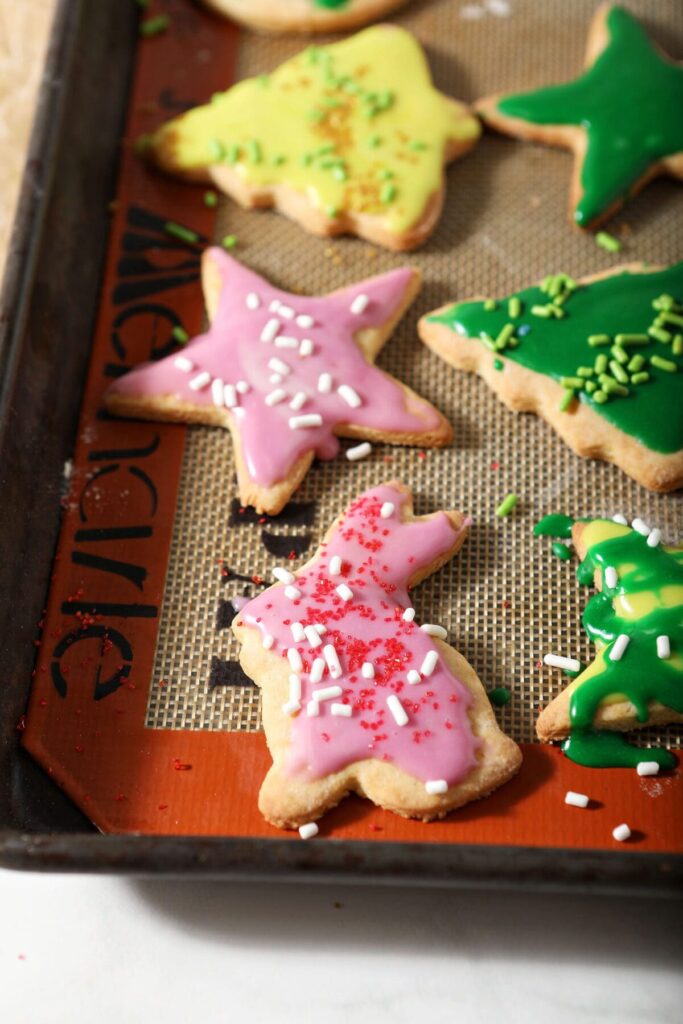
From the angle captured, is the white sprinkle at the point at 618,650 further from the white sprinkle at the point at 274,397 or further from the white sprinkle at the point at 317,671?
the white sprinkle at the point at 274,397

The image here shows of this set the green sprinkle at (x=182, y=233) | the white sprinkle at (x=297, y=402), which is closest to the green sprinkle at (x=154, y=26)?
the green sprinkle at (x=182, y=233)

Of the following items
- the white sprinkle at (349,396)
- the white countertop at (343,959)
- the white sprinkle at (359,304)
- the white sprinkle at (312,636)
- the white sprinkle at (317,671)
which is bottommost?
the white countertop at (343,959)

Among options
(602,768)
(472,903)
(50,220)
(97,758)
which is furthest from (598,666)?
(50,220)

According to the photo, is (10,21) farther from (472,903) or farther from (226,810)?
(472,903)

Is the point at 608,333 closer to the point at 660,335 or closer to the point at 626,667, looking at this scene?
the point at 660,335

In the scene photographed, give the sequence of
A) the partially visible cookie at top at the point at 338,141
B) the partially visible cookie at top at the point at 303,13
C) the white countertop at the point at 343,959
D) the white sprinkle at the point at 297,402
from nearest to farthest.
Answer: the white countertop at the point at 343,959
the white sprinkle at the point at 297,402
the partially visible cookie at top at the point at 338,141
the partially visible cookie at top at the point at 303,13

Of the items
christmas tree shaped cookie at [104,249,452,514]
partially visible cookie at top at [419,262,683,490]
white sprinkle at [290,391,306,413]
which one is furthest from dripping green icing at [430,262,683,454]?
white sprinkle at [290,391,306,413]
